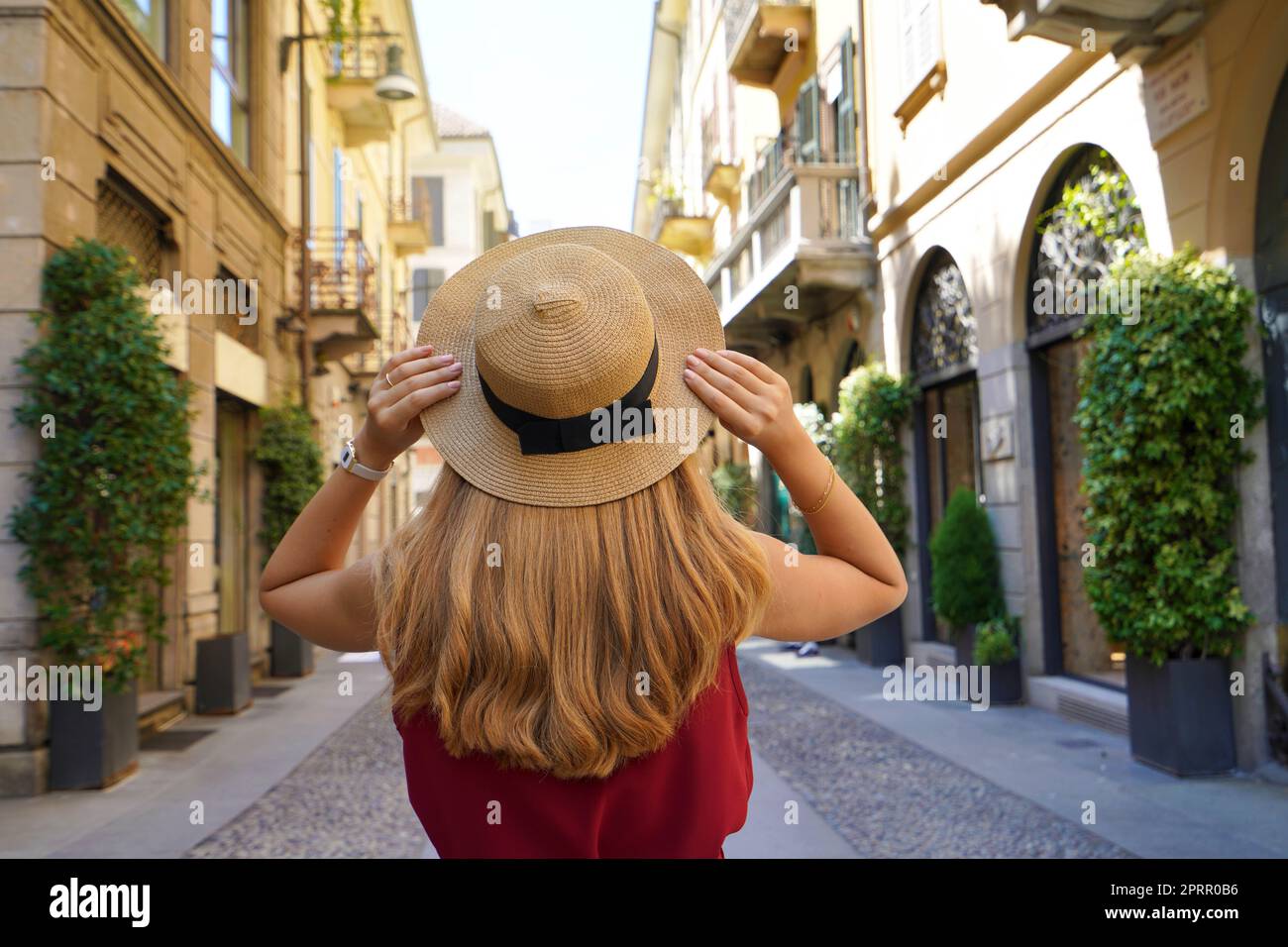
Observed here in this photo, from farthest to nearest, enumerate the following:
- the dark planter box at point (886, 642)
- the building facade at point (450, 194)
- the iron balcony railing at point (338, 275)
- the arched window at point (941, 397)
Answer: the building facade at point (450, 194) < the iron balcony railing at point (338, 275) < the dark planter box at point (886, 642) < the arched window at point (941, 397)

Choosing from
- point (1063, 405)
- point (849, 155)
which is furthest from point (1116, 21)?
point (849, 155)

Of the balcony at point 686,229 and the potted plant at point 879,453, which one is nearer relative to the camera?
the potted plant at point 879,453

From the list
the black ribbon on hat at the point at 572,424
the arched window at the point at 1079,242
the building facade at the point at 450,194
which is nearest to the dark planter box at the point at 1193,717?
the arched window at the point at 1079,242

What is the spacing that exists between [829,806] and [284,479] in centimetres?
792

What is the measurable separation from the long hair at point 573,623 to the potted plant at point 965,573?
852 centimetres

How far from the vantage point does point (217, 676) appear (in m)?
9.48

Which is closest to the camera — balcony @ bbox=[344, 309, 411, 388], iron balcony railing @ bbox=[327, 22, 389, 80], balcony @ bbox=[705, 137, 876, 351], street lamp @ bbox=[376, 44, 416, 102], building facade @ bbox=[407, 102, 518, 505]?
balcony @ bbox=[705, 137, 876, 351]

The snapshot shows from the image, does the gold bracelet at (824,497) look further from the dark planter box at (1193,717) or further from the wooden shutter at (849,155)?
the wooden shutter at (849,155)

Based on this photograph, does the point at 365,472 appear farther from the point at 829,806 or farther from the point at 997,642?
the point at 997,642

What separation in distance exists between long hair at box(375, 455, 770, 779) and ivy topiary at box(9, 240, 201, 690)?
5.95 m

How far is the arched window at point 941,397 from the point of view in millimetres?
10578

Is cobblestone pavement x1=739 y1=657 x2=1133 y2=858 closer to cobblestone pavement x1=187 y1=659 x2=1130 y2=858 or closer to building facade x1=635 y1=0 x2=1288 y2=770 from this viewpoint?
cobblestone pavement x1=187 y1=659 x2=1130 y2=858

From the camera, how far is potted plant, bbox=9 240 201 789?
21.1 ft

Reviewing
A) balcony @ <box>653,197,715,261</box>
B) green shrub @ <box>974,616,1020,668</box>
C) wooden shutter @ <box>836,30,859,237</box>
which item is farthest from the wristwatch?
balcony @ <box>653,197,715,261</box>
